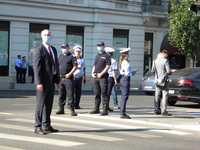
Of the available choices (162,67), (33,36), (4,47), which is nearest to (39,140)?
(162,67)

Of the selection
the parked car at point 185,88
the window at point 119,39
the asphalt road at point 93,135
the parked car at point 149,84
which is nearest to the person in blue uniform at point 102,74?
the asphalt road at point 93,135

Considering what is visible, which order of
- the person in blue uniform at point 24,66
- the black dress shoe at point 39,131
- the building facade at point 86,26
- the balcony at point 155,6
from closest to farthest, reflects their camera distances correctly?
the black dress shoe at point 39,131, the person in blue uniform at point 24,66, the building facade at point 86,26, the balcony at point 155,6

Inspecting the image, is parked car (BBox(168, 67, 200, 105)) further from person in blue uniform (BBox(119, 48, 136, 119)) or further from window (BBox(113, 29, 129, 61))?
window (BBox(113, 29, 129, 61))

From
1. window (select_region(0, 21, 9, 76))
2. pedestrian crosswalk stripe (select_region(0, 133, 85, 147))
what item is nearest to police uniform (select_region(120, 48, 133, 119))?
pedestrian crosswalk stripe (select_region(0, 133, 85, 147))

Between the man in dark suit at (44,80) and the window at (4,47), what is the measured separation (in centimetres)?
1880

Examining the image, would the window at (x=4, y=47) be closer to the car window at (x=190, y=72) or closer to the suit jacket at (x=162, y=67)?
the car window at (x=190, y=72)

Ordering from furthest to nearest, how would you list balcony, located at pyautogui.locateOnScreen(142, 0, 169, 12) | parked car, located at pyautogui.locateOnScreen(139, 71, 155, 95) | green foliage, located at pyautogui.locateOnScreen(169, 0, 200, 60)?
balcony, located at pyautogui.locateOnScreen(142, 0, 169, 12)
green foliage, located at pyautogui.locateOnScreen(169, 0, 200, 60)
parked car, located at pyautogui.locateOnScreen(139, 71, 155, 95)

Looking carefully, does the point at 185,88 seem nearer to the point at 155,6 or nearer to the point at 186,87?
the point at 186,87

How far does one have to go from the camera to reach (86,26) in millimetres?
30344

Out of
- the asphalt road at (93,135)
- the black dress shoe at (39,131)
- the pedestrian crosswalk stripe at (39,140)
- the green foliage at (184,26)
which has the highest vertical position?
the green foliage at (184,26)

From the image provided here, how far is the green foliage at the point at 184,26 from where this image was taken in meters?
29.1

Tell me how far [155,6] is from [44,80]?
25.6 meters

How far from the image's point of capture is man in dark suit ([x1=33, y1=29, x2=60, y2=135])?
335 inches

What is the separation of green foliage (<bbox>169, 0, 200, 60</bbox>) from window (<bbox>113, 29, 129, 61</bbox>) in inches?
138
